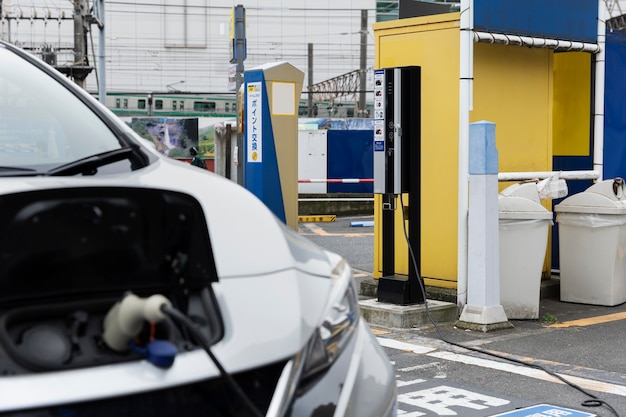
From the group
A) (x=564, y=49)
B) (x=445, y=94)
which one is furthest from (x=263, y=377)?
(x=564, y=49)

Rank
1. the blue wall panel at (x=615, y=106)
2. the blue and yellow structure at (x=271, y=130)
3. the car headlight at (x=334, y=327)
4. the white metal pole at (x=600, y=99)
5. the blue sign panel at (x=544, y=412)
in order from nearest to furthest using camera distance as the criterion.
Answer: the car headlight at (x=334, y=327)
the blue sign panel at (x=544, y=412)
the white metal pole at (x=600, y=99)
the blue wall panel at (x=615, y=106)
the blue and yellow structure at (x=271, y=130)

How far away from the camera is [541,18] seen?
313 inches

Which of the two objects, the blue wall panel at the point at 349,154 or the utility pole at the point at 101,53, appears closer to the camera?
the blue wall panel at the point at 349,154

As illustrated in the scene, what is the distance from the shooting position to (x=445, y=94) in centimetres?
753

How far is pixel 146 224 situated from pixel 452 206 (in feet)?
18.2

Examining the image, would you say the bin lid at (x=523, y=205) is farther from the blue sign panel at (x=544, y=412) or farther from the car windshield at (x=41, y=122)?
the car windshield at (x=41, y=122)

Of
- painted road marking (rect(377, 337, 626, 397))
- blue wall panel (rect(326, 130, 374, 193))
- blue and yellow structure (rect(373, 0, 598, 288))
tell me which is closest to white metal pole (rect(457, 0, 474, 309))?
blue and yellow structure (rect(373, 0, 598, 288))

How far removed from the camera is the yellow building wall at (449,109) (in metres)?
7.53

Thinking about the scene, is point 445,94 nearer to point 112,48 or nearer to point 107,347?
point 107,347

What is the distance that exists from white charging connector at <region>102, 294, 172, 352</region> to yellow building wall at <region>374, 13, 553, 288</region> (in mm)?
5672

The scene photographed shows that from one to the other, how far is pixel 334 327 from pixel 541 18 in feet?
20.5

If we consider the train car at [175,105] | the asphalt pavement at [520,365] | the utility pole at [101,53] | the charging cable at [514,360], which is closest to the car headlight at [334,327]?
the asphalt pavement at [520,365]

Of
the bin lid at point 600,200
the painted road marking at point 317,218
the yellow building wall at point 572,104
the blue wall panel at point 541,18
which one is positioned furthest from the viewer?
the painted road marking at point 317,218

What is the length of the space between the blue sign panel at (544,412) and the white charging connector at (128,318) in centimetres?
324
